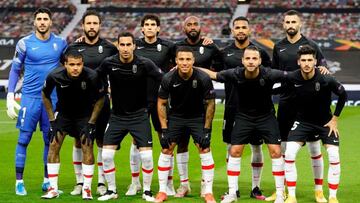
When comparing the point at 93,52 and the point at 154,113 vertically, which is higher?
the point at 93,52

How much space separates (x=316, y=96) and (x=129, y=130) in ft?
8.95

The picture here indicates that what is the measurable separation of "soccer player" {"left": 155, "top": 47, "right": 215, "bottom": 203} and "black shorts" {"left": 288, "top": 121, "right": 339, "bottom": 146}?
1191 millimetres

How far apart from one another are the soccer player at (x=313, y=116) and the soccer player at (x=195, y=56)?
152 centimetres

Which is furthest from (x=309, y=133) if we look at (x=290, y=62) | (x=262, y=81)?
(x=290, y=62)

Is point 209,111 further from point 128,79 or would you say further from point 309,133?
point 309,133

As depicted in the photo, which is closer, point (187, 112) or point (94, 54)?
point (187, 112)

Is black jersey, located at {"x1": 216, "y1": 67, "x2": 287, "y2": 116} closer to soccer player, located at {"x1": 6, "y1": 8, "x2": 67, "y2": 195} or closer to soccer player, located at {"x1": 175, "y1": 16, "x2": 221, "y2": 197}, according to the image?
soccer player, located at {"x1": 175, "y1": 16, "x2": 221, "y2": 197}

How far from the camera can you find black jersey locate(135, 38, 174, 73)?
11.7 meters

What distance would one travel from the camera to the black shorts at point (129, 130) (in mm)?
10984

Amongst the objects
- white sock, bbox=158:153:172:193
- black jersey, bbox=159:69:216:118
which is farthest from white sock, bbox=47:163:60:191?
black jersey, bbox=159:69:216:118

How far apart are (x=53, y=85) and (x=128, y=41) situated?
1.29m

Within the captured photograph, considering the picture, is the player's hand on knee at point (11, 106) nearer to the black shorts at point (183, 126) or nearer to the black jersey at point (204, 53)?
the black shorts at point (183, 126)

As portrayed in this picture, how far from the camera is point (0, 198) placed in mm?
10992

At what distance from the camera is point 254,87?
10742mm
